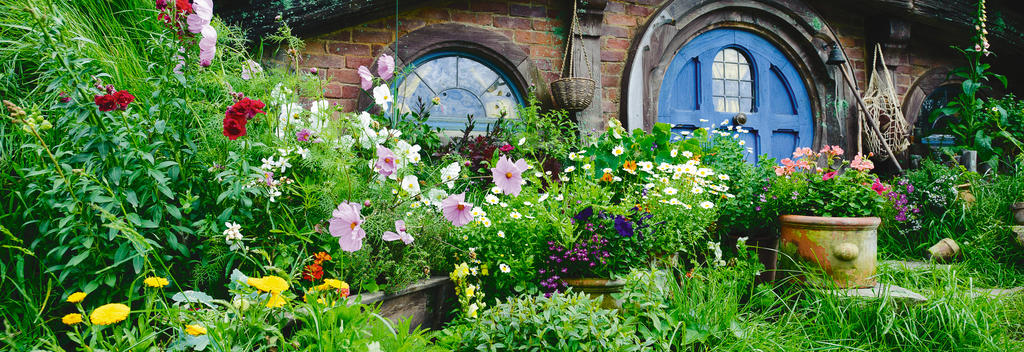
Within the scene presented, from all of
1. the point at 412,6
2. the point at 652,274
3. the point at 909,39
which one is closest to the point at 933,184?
the point at 909,39

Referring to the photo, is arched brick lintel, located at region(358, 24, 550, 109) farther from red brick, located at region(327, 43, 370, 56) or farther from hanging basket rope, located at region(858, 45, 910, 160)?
hanging basket rope, located at region(858, 45, 910, 160)

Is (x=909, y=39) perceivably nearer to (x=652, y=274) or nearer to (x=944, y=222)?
(x=944, y=222)

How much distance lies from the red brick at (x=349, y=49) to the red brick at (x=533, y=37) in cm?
111

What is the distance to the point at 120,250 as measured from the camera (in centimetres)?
152

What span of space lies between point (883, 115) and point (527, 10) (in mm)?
3386

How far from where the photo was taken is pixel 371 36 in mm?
3758

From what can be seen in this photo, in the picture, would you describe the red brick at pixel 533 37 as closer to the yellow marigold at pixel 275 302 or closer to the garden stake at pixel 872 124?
the garden stake at pixel 872 124

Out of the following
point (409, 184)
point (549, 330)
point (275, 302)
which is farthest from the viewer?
point (409, 184)

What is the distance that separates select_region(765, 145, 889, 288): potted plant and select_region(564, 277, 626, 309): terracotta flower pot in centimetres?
109

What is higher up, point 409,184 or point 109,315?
point 409,184

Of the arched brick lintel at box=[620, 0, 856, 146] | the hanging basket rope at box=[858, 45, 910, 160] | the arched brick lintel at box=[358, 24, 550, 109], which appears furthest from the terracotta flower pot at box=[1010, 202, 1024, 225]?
the arched brick lintel at box=[358, 24, 550, 109]

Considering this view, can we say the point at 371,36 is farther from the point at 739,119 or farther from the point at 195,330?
the point at 739,119

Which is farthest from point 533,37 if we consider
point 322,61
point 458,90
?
point 322,61

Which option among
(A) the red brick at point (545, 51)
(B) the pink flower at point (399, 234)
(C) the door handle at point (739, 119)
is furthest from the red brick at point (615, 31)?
(B) the pink flower at point (399, 234)
